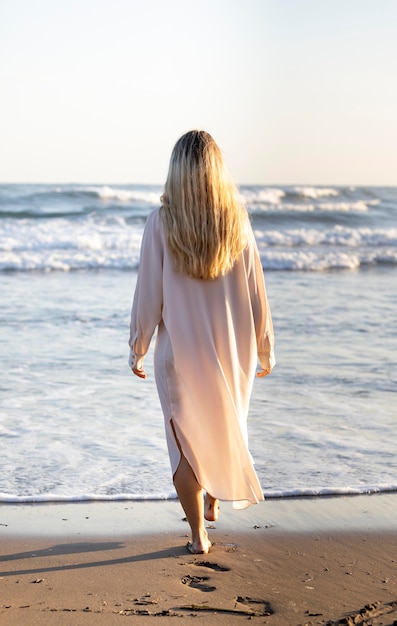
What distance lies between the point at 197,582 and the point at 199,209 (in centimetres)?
137

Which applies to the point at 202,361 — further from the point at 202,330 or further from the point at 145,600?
the point at 145,600

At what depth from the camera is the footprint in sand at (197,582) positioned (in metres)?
3.15

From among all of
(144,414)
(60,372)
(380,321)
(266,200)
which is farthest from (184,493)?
(266,200)

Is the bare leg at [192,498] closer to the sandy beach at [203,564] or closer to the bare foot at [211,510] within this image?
the sandy beach at [203,564]

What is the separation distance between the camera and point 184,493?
11.7ft

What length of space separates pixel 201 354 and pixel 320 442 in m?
1.89

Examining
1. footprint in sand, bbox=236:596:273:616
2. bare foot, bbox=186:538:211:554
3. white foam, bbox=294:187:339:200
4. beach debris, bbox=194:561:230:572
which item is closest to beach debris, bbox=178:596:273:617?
footprint in sand, bbox=236:596:273:616

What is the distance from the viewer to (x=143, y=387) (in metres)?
6.64

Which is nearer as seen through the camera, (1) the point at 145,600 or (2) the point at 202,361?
(1) the point at 145,600

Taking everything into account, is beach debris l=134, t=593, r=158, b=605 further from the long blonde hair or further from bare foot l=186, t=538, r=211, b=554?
the long blonde hair

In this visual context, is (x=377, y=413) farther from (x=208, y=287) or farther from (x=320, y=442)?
(x=208, y=287)

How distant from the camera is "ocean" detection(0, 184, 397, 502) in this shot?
4.58 meters

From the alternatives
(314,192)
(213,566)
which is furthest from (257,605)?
(314,192)

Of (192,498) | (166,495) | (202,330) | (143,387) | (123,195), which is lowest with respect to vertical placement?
(143,387)
